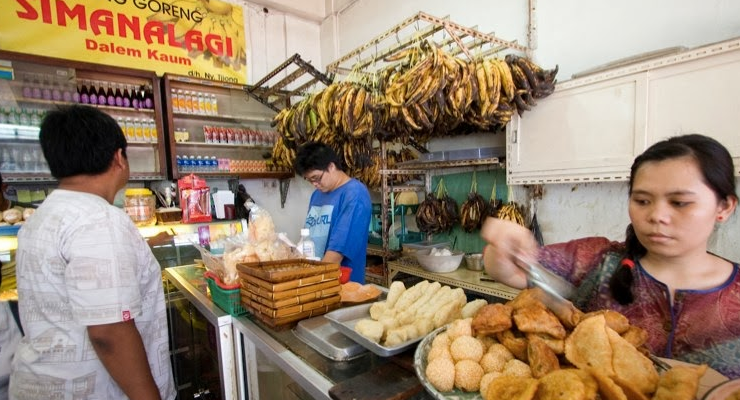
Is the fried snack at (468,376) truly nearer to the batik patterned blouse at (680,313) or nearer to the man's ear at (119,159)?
the batik patterned blouse at (680,313)

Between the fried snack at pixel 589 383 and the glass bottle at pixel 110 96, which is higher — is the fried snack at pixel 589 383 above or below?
below

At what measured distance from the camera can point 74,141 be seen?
1.14m

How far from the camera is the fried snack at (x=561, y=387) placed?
1.94 ft

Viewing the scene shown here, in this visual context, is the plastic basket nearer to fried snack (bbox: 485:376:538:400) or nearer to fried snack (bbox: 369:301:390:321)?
fried snack (bbox: 369:301:390:321)

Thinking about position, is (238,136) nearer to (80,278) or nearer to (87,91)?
(87,91)

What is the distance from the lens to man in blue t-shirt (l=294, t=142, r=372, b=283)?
7.51ft

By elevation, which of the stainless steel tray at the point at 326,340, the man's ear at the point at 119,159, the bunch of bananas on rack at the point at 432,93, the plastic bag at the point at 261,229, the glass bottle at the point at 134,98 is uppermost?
the glass bottle at the point at 134,98

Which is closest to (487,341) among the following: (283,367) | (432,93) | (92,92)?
(283,367)

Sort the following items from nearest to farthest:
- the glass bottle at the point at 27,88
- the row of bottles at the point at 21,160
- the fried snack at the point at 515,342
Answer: the fried snack at the point at 515,342, the row of bottles at the point at 21,160, the glass bottle at the point at 27,88

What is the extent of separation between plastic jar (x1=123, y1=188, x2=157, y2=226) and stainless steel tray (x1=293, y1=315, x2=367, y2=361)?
316 centimetres

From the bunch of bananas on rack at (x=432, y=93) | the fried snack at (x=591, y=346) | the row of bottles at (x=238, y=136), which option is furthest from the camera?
the row of bottles at (x=238, y=136)

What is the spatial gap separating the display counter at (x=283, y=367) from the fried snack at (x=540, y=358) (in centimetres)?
30

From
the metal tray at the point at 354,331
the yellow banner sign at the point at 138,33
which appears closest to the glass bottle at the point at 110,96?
the yellow banner sign at the point at 138,33

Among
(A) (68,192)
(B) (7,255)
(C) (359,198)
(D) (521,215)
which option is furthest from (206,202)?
(D) (521,215)
